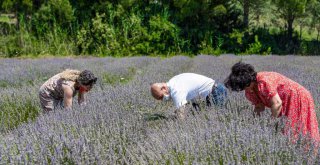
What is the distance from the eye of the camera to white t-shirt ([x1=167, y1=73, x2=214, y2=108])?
3.28m

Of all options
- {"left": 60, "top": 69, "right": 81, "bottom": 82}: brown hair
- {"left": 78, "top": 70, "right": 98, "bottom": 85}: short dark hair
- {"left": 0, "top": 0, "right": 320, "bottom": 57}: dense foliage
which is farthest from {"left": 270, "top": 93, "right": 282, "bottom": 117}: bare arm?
{"left": 0, "top": 0, "right": 320, "bottom": 57}: dense foliage

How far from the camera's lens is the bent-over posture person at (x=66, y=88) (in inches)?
147

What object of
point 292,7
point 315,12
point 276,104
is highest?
point 292,7

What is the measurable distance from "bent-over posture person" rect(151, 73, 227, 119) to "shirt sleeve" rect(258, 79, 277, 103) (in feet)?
2.21

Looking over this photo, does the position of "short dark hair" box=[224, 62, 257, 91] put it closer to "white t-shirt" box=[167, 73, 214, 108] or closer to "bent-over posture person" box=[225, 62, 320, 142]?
"bent-over posture person" box=[225, 62, 320, 142]

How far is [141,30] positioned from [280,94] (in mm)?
13667

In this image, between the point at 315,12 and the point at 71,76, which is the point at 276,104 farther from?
the point at 315,12

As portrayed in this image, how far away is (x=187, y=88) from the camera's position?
3.42 metres

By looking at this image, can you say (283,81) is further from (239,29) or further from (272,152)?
(239,29)

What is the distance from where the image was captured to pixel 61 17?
16781 mm

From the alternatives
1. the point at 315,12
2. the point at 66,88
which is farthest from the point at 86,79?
the point at 315,12

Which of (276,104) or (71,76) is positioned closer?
(276,104)

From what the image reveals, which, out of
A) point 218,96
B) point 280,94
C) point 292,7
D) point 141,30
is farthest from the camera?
point 141,30

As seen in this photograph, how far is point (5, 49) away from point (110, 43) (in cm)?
454
